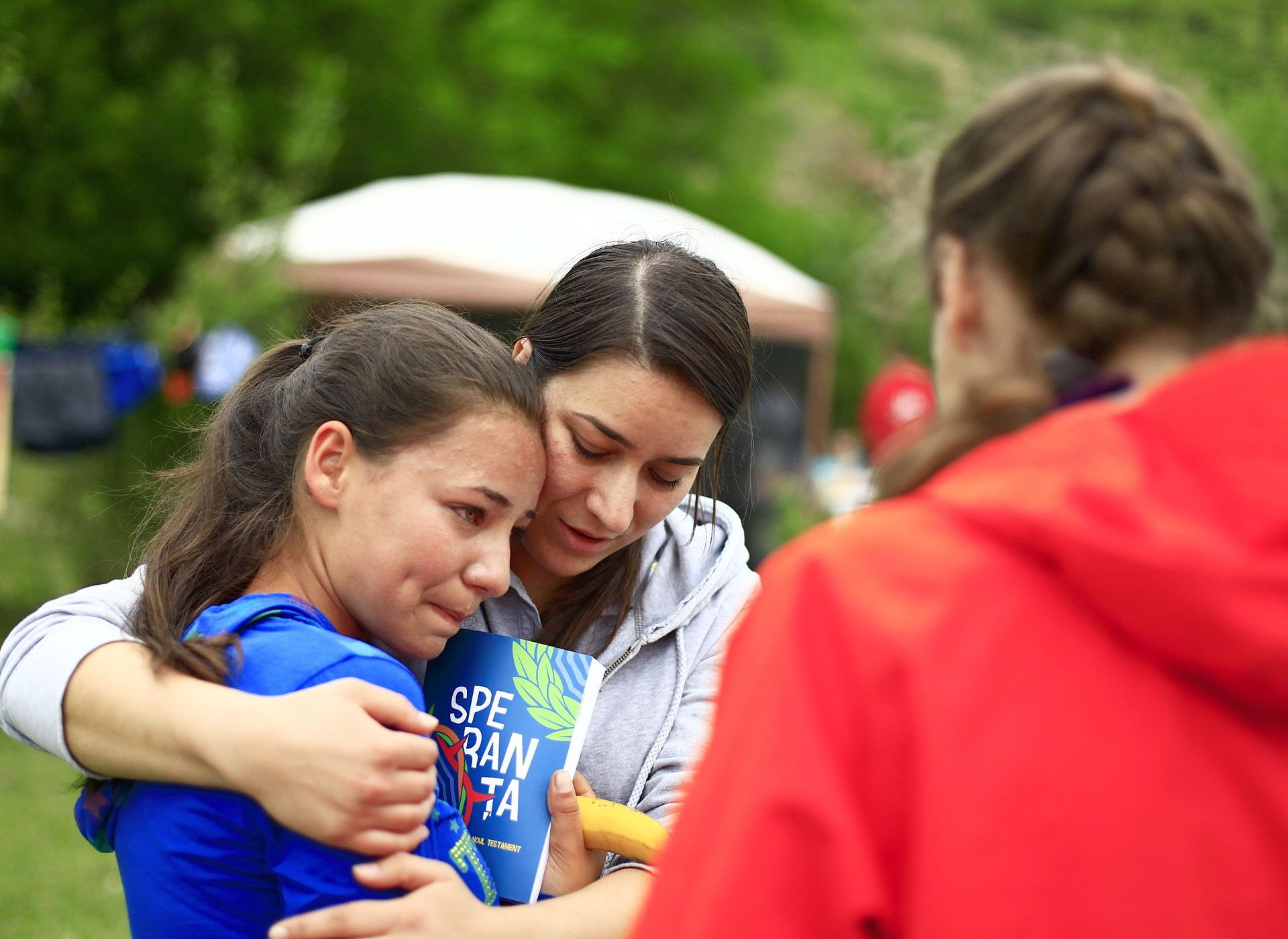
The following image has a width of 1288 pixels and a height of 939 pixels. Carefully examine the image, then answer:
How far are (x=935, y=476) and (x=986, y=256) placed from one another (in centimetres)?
21

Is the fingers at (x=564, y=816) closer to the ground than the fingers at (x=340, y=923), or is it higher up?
closer to the ground

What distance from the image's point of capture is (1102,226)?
3.76 ft

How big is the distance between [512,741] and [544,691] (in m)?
0.09

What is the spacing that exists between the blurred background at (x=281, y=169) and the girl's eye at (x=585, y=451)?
53 cm

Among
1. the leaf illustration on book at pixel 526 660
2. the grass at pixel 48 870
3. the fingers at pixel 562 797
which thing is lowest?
the grass at pixel 48 870

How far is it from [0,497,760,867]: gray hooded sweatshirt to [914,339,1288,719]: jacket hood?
1138 millimetres

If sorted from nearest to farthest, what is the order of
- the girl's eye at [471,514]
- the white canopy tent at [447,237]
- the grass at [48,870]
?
the girl's eye at [471,514]
the grass at [48,870]
the white canopy tent at [447,237]

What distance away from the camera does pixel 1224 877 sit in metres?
1.07

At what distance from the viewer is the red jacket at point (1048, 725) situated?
1.04 meters

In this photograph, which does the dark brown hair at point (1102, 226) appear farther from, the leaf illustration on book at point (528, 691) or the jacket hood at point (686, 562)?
the jacket hood at point (686, 562)

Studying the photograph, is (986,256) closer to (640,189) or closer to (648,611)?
(648,611)

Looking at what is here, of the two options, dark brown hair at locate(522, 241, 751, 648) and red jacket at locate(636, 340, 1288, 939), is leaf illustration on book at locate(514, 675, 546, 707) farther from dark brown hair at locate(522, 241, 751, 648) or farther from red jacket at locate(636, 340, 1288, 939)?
red jacket at locate(636, 340, 1288, 939)

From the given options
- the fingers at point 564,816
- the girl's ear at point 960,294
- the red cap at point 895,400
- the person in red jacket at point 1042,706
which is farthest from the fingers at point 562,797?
the red cap at point 895,400

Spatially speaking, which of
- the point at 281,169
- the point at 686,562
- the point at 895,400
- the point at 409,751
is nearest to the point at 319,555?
the point at 409,751
